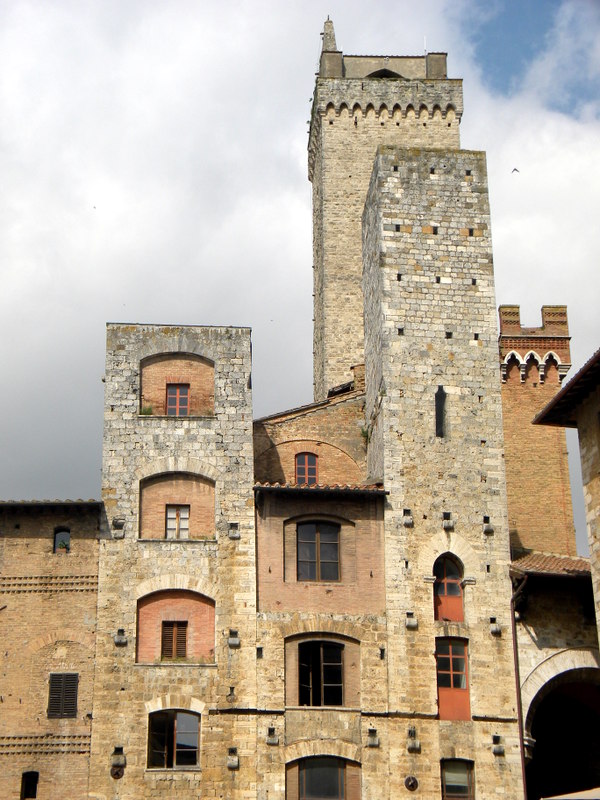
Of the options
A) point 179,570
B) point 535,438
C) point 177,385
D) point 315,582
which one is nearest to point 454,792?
point 315,582

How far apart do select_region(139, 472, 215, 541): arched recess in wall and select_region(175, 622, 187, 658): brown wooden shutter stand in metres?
2.42

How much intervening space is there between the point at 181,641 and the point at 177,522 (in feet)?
11.1

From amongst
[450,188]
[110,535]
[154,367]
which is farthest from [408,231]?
[110,535]

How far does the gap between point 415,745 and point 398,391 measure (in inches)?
392

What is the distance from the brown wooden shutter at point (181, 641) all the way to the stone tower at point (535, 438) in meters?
12.2

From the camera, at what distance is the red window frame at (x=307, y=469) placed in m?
37.2

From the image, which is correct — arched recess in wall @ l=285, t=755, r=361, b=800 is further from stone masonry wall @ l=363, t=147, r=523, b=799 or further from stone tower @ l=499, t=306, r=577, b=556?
stone tower @ l=499, t=306, r=577, b=556

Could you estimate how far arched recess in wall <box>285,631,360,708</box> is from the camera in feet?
A: 105

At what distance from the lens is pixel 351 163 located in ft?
164

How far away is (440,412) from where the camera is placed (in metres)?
35.0

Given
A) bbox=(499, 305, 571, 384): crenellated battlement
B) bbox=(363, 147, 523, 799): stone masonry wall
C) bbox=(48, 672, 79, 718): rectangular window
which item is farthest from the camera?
bbox=(499, 305, 571, 384): crenellated battlement

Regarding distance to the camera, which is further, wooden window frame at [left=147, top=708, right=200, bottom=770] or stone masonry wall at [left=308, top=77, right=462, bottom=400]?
stone masonry wall at [left=308, top=77, right=462, bottom=400]

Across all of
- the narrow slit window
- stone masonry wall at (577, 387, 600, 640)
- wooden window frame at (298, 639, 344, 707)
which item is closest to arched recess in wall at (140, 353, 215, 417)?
the narrow slit window

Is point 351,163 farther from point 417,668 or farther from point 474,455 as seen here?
point 417,668
